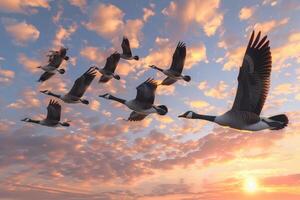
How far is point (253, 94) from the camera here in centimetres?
1645

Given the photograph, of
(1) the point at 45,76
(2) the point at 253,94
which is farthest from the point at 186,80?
(2) the point at 253,94

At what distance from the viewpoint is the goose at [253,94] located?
15.8 m

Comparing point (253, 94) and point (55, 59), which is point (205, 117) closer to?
point (253, 94)

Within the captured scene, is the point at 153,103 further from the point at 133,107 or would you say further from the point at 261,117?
the point at 261,117

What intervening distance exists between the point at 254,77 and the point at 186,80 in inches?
610

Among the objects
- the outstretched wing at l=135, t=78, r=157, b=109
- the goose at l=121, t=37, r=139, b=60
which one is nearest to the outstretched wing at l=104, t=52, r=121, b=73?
the goose at l=121, t=37, r=139, b=60

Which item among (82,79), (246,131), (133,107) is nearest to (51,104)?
(82,79)

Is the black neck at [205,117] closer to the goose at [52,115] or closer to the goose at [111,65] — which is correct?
the goose at [52,115]

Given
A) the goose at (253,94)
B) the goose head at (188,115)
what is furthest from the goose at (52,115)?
the goose at (253,94)

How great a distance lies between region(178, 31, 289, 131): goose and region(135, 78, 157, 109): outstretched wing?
8362 mm

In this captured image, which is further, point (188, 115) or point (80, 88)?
point (80, 88)

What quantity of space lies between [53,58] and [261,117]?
73.3 feet

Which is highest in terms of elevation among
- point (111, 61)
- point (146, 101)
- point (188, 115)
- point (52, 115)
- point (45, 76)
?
point (111, 61)

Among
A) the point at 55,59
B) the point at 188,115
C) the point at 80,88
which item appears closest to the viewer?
the point at 188,115
